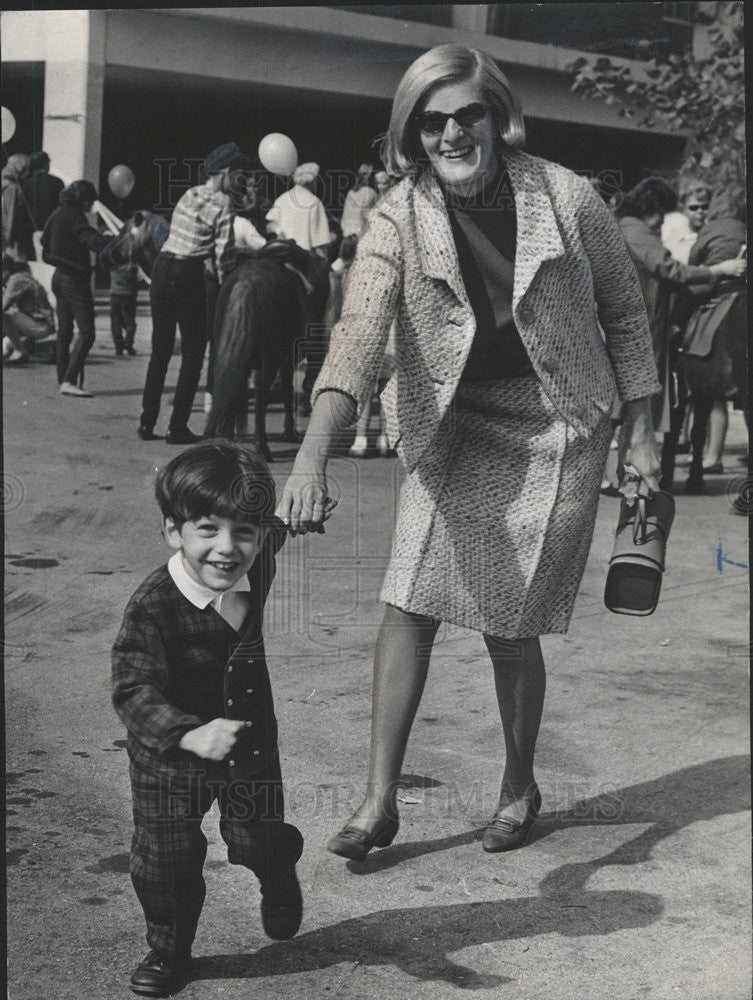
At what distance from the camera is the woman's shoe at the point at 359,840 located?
292cm

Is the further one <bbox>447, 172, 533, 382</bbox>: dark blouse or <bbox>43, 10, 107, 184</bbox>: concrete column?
<bbox>43, 10, 107, 184</bbox>: concrete column

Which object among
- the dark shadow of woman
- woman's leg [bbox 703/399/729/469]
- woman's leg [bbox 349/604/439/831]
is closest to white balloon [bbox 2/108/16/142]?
woman's leg [bbox 349/604/439/831]

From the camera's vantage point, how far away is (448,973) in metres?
2.54

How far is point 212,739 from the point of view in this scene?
7.28 ft

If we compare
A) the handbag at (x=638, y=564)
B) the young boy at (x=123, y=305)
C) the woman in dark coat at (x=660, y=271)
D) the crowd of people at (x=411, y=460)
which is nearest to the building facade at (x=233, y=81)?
the crowd of people at (x=411, y=460)

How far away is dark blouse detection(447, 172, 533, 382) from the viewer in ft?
8.93

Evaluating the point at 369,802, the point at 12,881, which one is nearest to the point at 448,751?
the point at 369,802

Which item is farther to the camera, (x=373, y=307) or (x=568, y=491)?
(x=568, y=491)

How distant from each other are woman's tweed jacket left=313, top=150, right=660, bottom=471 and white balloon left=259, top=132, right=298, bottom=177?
0.54m

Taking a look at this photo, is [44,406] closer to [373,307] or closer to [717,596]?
[373,307]

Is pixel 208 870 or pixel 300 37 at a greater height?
pixel 300 37

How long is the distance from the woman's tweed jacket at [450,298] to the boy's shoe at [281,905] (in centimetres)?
84

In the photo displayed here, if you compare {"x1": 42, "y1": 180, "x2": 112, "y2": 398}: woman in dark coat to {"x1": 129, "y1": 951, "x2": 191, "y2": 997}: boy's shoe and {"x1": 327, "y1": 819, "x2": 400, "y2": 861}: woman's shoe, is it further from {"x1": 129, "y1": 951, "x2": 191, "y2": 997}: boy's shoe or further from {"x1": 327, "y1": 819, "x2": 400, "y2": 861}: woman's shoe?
{"x1": 129, "y1": 951, "x2": 191, "y2": 997}: boy's shoe

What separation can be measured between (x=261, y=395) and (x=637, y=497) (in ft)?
3.78
